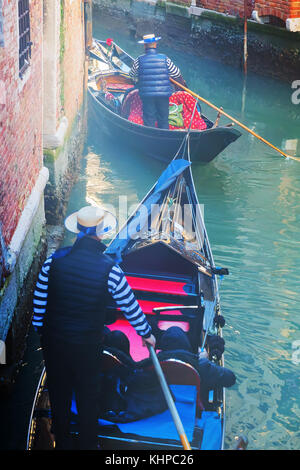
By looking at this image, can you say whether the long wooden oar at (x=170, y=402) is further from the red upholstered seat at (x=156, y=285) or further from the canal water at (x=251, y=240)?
the red upholstered seat at (x=156, y=285)

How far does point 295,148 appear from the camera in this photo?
793 centimetres

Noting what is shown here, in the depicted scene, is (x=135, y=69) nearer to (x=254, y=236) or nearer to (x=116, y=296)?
(x=254, y=236)

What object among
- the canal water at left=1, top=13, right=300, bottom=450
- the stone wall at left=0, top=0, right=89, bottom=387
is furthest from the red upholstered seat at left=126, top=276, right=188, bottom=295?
the stone wall at left=0, top=0, right=89, bottom=387

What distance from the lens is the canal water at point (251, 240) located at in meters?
3.44

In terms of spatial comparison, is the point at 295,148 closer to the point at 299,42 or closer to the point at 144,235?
the point at 299,42

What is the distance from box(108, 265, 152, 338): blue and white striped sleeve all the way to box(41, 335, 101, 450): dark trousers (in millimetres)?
Result: 193

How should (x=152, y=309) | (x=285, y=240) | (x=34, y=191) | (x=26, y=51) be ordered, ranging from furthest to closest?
(x=285, y=240)
(x=34, y=191)
(x=26, y=51)
(x=152, y=309)

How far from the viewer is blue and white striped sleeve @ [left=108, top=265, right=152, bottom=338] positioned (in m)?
2.43

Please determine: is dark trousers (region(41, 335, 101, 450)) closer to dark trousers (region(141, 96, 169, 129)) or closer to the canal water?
the canal water

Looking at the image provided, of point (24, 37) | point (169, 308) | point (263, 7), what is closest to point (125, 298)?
point (169, 308)

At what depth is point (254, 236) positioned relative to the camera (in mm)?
5590

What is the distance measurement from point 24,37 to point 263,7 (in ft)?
25.0

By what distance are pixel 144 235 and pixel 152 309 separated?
2.52 feet
